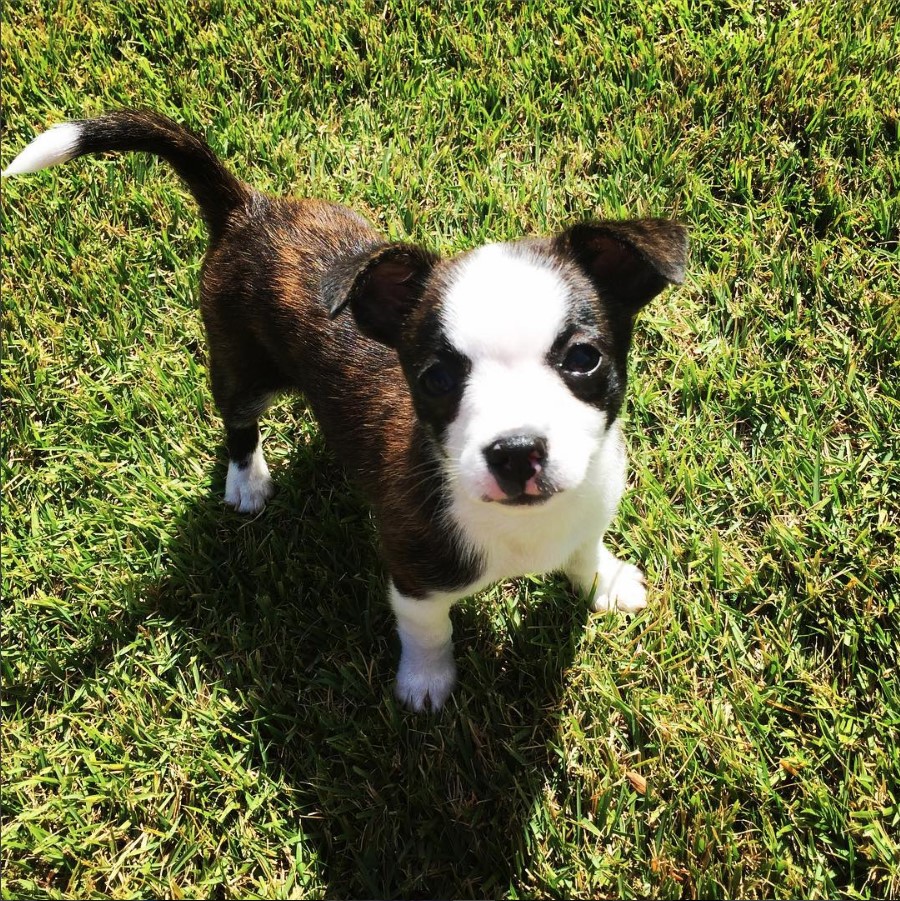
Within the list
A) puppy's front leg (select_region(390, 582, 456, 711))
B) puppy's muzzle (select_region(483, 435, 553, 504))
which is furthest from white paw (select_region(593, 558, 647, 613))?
puppy's muzzle (select_region(483, 435, 553, 504))

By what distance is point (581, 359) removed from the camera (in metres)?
2.36

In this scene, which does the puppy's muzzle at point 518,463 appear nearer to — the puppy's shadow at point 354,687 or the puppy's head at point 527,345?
the puppy's head at point 527,345

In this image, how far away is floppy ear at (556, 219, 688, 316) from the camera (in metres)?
2.28

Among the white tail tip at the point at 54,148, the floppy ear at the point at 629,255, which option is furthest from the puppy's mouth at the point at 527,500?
the white tail tip at the point at 54,148

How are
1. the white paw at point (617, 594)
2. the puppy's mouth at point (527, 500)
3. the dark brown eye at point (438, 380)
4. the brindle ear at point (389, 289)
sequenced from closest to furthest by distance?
the puppy's mouth at point (527, 500)
the dark brown eye at point (438, 380)
the brindle ear at point (389, 289)
the white paw at point (617, 594)

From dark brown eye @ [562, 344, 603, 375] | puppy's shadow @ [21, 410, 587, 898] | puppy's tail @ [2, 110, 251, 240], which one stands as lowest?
puppy's shadow @ [21, 410, 587, 898]

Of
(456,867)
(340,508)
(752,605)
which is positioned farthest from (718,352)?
(456,867)

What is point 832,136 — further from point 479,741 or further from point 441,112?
point 479,741

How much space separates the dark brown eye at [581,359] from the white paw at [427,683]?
130 centimetres

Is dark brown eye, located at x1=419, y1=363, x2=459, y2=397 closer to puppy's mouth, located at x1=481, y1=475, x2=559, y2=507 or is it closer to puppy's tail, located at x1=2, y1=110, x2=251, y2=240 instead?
puppy's mouth, located at x1=481, y1=475, x2=559, y2=507

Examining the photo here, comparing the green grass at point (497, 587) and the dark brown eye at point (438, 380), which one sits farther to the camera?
the green grass at point (497, 587)

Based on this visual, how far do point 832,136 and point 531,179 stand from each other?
1440 millimetres

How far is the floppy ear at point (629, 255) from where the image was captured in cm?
228

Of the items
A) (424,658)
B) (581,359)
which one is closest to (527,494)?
(581,359)
